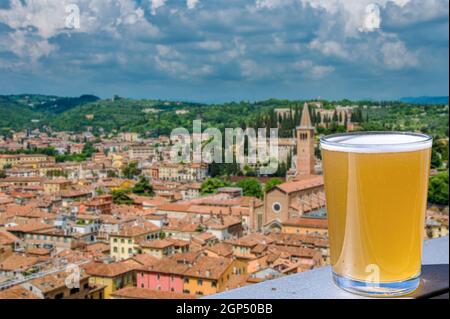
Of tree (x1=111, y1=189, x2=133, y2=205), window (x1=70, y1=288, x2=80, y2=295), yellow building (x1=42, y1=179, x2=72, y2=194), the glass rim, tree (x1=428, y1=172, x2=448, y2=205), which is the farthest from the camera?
tree (x1=428, y1=172, x2=448, y2=205)

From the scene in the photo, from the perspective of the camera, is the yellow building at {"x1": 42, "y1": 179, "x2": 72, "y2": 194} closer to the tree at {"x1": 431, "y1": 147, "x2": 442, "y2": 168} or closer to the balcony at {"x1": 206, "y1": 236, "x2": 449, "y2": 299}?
the balcony at {"x1": 206, "y1": 236, "x2": 449, "y2": 299}

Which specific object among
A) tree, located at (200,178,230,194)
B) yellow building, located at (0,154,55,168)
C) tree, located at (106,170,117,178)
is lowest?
tree, located at (200,178,230,194)

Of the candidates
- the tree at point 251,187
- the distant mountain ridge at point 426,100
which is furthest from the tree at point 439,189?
the tree at point 251,187

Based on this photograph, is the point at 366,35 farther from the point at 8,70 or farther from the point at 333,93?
the point at 8,70

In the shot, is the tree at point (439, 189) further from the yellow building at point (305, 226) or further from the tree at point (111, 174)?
the tree at point (111, 174)

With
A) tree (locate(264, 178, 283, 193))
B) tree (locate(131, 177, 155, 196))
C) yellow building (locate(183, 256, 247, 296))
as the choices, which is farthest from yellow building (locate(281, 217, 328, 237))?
tree (locate(131, 177, 155, 196))

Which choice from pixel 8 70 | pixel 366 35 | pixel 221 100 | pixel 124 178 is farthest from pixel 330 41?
pixel 8 70
